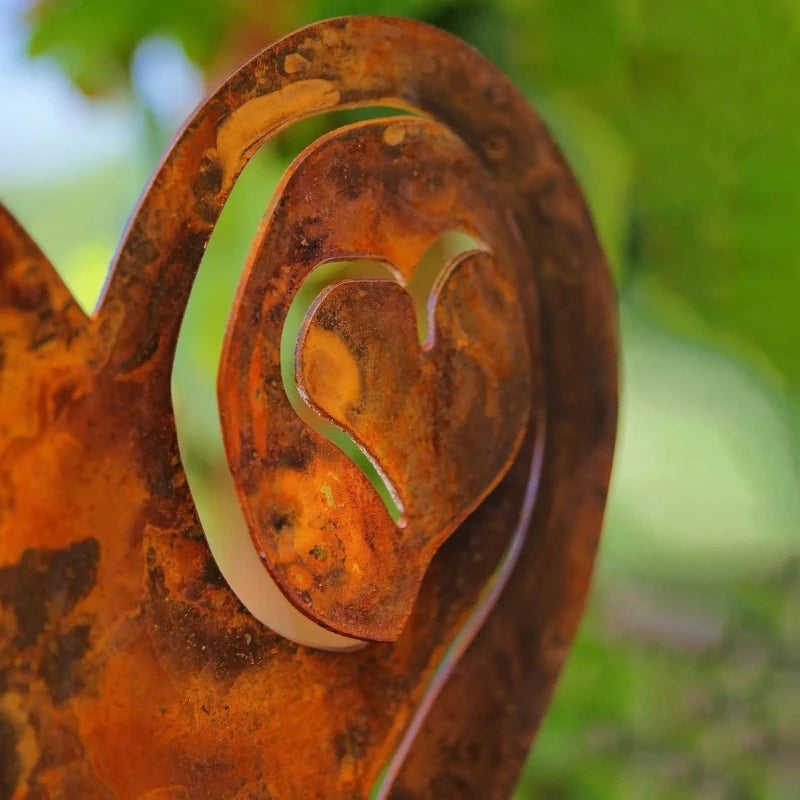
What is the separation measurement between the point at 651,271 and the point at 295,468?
65 centimetres

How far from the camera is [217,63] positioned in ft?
2.83

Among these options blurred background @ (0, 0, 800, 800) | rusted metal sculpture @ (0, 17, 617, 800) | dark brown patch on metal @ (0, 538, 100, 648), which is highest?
blurred background @ (0, 0, 800, 800)

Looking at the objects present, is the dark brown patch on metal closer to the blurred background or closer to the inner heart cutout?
the inner heart cutout

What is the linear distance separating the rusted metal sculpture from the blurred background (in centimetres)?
40

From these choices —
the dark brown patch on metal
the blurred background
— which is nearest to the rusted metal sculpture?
the dark brown patch on metal

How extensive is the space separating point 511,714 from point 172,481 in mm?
253

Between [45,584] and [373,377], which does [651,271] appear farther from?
[45,584]

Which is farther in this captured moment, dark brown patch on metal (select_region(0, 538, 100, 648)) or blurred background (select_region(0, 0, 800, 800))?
blurred background (select_region(0, 0, 800, 800))

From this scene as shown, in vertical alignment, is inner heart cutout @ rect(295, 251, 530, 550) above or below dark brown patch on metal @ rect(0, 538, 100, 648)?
above

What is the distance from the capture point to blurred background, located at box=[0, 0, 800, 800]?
0.80 meters

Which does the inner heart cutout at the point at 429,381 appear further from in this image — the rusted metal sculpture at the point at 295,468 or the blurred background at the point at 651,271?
the blurred background at the point at 651,271

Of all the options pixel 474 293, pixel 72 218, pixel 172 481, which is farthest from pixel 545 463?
pixel 72 218

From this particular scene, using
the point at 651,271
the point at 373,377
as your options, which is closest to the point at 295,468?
the point at 373,377

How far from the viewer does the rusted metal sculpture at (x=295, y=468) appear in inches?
11.9
